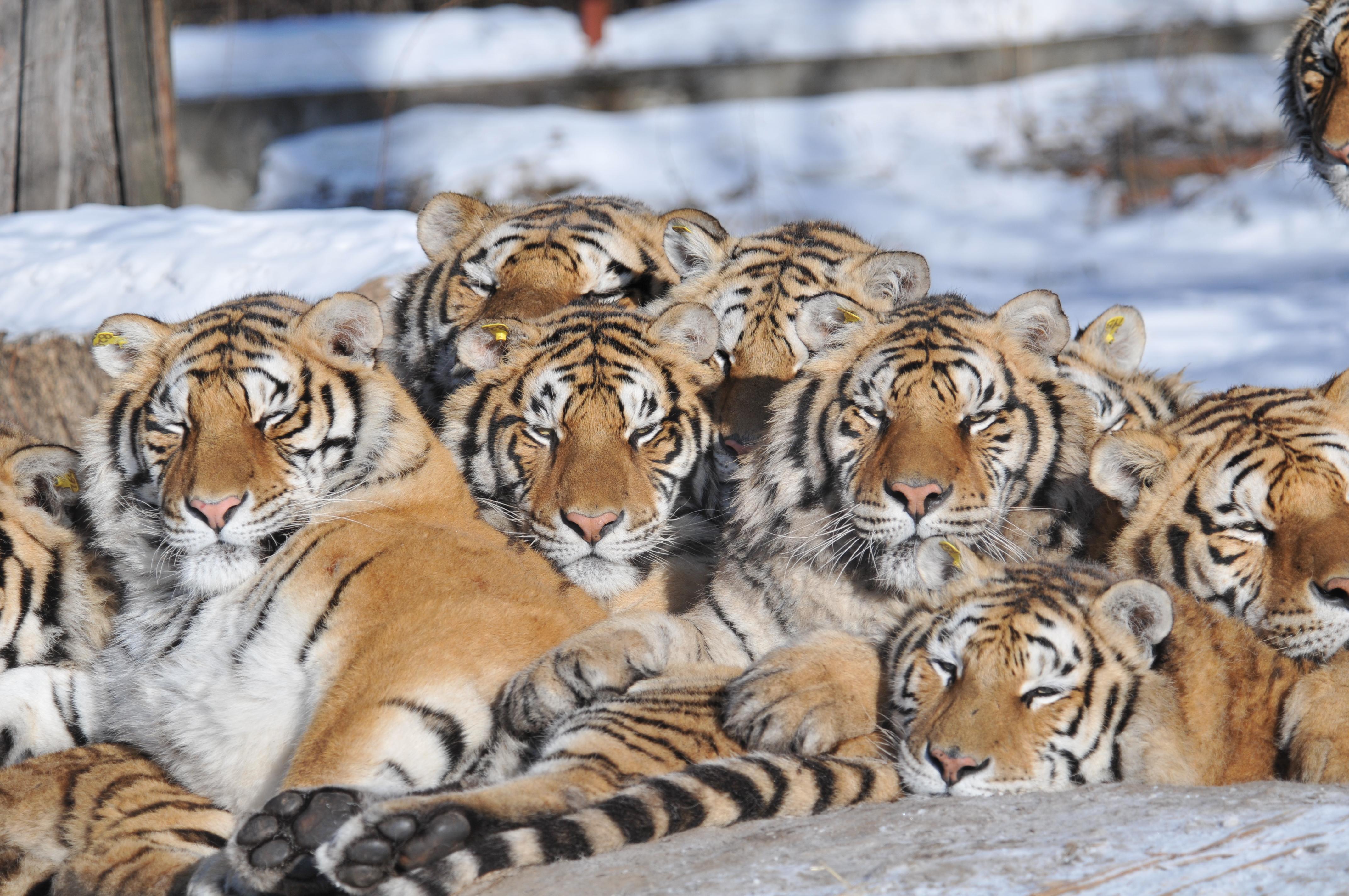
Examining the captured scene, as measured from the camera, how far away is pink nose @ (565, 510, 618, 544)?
3.01 metres

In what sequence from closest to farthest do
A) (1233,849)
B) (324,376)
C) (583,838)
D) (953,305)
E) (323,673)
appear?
(1233,849) → (583,838) → (323,673) → (324,376) → (953,305)

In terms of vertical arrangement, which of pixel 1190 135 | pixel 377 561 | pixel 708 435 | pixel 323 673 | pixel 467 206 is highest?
pixel 1190 135

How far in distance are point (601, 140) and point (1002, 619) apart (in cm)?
649

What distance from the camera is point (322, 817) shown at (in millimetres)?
2164

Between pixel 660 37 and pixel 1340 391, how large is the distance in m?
7.14

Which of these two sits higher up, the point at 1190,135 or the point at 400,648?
the point at 1190,135

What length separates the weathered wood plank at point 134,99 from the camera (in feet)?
18.0

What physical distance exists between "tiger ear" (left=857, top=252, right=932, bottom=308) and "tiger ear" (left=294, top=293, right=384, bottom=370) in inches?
49.2

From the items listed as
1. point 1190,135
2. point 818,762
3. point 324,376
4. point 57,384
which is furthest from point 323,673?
point 1190,135

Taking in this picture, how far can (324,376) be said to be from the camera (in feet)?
9.80

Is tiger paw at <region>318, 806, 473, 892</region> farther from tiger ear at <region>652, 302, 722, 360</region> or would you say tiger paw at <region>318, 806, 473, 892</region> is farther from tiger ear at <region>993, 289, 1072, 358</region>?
tiger ear at <region>993, 289, 1072, 358</region>

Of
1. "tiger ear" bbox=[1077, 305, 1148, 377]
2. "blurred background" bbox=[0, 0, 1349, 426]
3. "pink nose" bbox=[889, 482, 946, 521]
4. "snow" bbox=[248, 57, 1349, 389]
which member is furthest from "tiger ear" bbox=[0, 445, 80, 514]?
"snow" bbox=[248, 57, 1349, 389]

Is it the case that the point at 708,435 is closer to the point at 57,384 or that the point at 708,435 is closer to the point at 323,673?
the point at 323,673

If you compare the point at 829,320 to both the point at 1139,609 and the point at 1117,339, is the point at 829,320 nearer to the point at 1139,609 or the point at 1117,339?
the point at 1117,339
